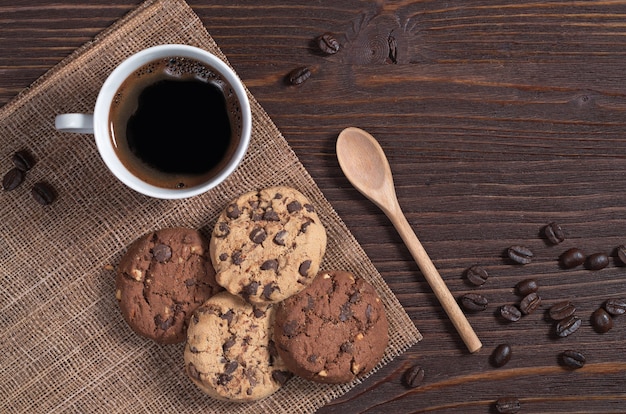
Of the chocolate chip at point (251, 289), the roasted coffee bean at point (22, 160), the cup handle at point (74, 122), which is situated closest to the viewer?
the cup handle at point (74, 122)

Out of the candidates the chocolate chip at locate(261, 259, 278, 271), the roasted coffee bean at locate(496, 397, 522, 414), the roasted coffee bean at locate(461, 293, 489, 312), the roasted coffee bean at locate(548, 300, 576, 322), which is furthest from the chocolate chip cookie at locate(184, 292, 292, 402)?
the roasted coffee bean at locate(548, 300, 576, 322)

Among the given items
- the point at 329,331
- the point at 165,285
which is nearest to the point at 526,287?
the point at 329,331

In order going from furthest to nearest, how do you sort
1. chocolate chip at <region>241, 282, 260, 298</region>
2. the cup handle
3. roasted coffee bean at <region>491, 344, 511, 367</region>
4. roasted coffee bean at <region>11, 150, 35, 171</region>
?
roasted coffee bean at <region>491, 344, 511, 367</region> < roasted coffee bean at <region>11, 150, 35, 171</region> < chocolate chip at <region>241, 282, 260, 298</region> < the cup handle

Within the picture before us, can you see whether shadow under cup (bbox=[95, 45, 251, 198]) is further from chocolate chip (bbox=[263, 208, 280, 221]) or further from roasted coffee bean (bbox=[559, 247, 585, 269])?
roasted coffee bean (bbox=[559, 247, 585, 269])

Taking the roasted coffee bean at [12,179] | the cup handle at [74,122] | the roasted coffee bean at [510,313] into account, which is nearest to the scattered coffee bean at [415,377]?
the roasted coffee bean at [510,313]

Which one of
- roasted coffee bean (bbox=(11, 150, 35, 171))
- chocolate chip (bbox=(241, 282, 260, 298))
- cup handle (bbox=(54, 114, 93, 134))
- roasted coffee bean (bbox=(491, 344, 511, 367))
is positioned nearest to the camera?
cup handle (bbox=(54, 114, 93, 134))

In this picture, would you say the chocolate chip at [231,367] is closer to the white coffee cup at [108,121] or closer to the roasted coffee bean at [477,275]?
the white coffee cup at [108,121]
